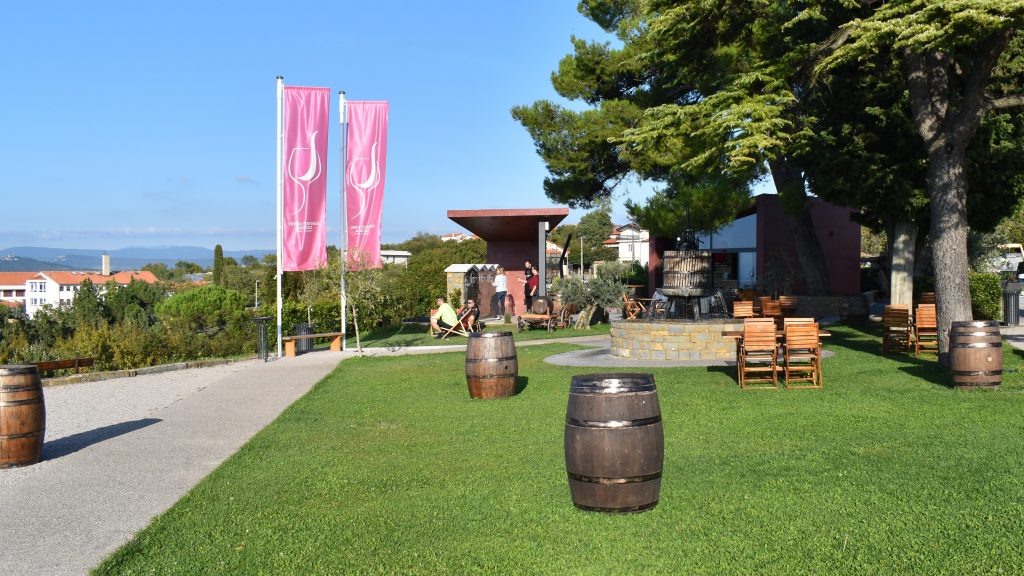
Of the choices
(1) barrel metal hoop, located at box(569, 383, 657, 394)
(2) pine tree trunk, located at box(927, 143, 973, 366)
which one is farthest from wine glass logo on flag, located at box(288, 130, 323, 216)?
(1) barrel metal hoop, located at box(569, 383, 657, 394)

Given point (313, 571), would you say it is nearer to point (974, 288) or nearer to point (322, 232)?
point (322, 232)

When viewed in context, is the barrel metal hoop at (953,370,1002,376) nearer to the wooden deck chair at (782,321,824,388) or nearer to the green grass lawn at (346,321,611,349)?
the wooden deck chair at (782,321,824,388)

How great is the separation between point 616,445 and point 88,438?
233 inches

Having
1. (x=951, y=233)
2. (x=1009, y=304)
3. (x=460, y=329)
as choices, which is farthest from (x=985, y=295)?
(x=460, y=329)

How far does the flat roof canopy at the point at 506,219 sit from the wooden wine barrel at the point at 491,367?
12.5 meters

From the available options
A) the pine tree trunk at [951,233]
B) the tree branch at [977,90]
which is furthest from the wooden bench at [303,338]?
the tree branch at [977,90]

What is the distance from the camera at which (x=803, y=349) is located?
10.1m

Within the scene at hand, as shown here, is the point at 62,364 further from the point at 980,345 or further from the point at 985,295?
the point at 985,295

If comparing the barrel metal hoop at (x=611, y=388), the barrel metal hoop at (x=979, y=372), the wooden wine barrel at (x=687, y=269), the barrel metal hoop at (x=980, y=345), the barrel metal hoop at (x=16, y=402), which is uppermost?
the wooden wine barrel at (x=687, y=269)

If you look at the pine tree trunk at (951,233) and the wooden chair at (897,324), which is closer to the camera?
the pine tree trunk at (951,233)

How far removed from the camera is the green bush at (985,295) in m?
18.0

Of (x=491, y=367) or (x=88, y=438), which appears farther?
(x=491, y=367)

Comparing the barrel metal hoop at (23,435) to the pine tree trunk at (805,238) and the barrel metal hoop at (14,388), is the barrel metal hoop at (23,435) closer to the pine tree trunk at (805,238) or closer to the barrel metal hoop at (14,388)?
the barrel metal hoop at (14,388)

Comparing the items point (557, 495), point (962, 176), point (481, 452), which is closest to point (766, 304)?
point (962, 176)
